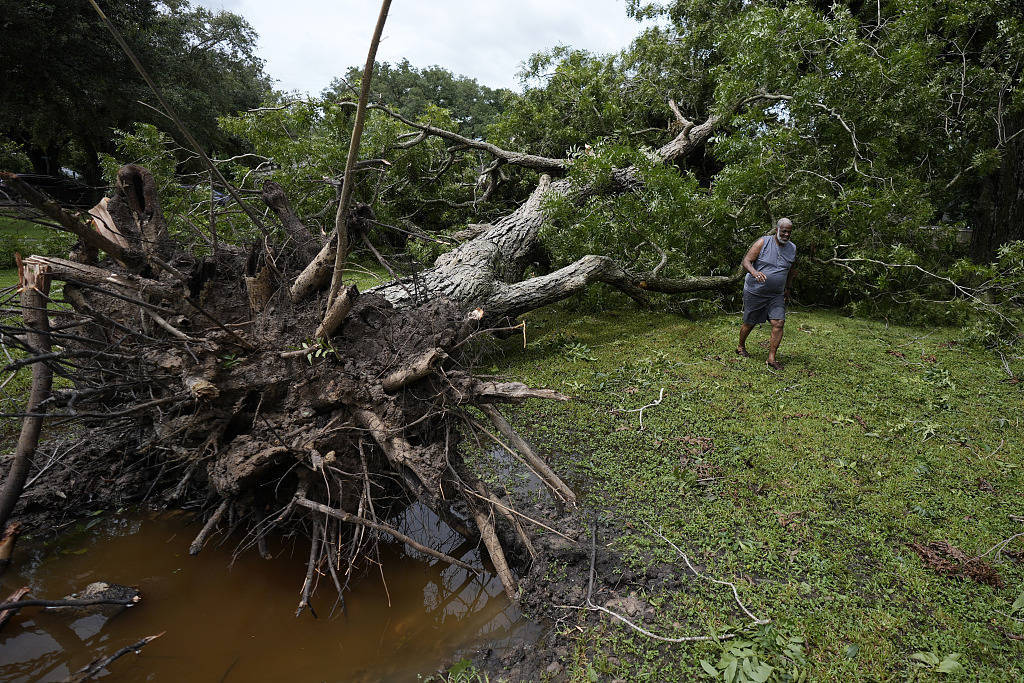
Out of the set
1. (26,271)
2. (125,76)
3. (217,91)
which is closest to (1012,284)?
(26,271)

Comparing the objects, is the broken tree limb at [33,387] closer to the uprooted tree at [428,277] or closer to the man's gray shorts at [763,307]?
the uprooted tree at [428,277]

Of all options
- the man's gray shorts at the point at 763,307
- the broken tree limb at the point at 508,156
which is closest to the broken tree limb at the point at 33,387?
the man's gray shorts at the point at 763,307

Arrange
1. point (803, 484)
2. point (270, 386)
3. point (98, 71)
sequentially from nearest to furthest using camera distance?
point (270, 386), point (803, 484), point (98, 71)

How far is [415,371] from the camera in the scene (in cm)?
299

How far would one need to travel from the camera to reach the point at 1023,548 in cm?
266

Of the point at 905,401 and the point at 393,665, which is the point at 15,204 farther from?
the point at 905,401

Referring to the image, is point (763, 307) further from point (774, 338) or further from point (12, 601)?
point (12, 601)

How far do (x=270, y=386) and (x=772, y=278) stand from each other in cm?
446

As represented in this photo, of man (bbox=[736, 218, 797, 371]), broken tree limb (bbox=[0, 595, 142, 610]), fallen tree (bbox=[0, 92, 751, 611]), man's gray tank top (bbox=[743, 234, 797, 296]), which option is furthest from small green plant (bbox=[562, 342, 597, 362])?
broken tree limb (bbox=[0, 595, 142, 610])

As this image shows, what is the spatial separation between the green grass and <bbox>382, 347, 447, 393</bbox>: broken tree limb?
4.30 ft

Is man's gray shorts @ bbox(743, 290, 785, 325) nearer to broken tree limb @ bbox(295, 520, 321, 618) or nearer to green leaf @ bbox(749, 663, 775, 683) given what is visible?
green leaf @ bbox(749, 663, 775, 683)

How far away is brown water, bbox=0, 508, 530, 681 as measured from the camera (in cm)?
225

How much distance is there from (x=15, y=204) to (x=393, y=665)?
2.77 metres

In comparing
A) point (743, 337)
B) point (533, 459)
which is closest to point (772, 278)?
point (743, 337)
